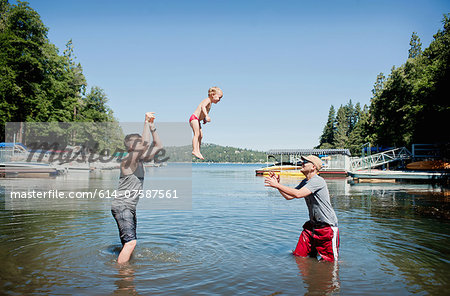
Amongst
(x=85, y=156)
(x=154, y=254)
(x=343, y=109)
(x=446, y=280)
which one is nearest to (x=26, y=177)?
(x=85, y=156)

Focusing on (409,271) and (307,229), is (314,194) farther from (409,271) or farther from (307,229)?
→ (409,271)

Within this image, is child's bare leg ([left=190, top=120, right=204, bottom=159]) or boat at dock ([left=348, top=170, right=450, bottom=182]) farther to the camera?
boat at dock ([left=348, top=170, right=450, bottom=182])

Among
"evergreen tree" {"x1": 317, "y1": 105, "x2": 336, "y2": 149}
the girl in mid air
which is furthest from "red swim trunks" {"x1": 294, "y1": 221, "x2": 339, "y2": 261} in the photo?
"evergreen tree" {"x1": 317, "y1": 105, "x2": 336, "y2": 149}

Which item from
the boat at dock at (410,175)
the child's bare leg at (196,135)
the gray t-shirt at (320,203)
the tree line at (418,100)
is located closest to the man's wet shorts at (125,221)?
the child's bare leg at (196,135)

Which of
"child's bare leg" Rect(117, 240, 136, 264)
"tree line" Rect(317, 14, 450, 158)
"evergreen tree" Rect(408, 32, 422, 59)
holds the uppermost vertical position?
"evergreen tree" Rect(408, 32, 422, 59)

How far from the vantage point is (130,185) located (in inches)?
251

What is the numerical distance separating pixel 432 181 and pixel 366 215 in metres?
24.2

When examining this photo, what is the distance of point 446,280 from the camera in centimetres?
585

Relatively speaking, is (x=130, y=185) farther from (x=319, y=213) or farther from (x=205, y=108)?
(x=319, y=213)

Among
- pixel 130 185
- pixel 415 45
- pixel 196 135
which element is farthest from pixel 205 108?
pixel 415 45

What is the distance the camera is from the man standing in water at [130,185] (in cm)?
627

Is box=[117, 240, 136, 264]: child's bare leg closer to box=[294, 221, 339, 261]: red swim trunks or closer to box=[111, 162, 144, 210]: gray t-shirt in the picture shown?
box=[111, 162, 144, 210]: gray t-shirt

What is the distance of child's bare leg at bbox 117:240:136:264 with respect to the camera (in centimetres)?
641

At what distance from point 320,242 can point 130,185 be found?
3.73 meters
